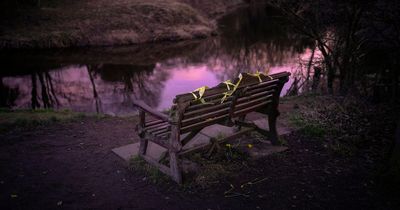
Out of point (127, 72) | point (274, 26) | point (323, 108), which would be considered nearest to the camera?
point (323, 108)

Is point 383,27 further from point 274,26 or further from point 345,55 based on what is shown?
point 274,26

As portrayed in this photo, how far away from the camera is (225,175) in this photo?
4.89 meters

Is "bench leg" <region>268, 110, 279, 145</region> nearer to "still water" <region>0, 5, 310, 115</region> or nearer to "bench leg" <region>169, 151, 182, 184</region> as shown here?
"bench leg" <region>169, 151, 182, 184</region>

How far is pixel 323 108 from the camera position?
750 centimetres

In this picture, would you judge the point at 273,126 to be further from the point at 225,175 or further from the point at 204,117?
the point at 204,117

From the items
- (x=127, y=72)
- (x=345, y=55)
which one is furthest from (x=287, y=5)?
(x=127, y=72)

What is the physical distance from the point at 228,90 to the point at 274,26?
23.9 meters

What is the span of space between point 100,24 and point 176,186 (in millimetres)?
21841

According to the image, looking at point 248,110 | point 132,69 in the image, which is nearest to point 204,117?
point 248,110

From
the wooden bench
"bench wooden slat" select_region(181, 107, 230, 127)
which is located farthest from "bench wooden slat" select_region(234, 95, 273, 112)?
"bench wooden slat" select_region(181, 107, 230, 127)

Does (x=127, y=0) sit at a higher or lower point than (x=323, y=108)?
higher

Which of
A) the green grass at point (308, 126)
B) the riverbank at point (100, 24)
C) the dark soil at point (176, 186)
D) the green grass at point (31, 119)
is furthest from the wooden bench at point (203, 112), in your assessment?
the riverbank at point (100, 24)

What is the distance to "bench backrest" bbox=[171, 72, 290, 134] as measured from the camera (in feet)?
14.4

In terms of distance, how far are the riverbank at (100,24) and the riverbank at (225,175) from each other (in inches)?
654
